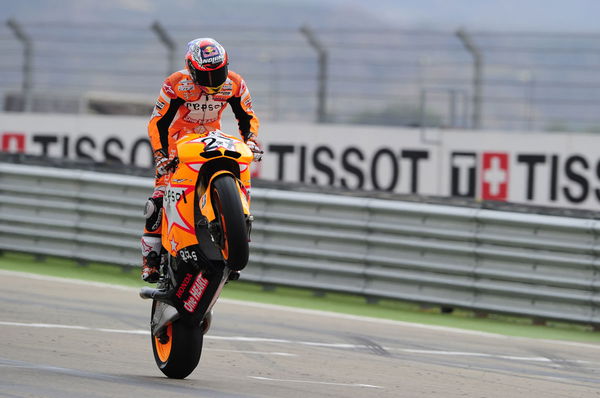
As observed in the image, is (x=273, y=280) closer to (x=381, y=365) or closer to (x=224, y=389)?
(x=381, y=365)

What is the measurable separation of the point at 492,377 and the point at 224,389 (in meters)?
1.99

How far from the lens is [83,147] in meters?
17.6

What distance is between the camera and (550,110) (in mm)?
16000

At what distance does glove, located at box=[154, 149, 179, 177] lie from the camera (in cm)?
788

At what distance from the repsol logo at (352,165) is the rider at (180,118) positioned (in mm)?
7202

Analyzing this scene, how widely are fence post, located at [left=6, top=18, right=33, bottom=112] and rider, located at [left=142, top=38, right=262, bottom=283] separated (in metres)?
9.91

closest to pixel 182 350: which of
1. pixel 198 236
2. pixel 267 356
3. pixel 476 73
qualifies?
pixel 198 236

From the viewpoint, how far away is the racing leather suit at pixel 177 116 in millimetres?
8164

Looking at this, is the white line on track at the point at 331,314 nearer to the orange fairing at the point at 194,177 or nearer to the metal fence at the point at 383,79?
the orange fairing at the point at 194,177

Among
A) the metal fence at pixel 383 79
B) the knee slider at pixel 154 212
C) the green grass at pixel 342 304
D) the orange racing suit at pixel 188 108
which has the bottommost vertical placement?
the green grass at pixel 342 304

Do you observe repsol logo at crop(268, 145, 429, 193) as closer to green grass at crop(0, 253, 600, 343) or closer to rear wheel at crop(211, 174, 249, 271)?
green grass at crop(0, 253, 600, 343)

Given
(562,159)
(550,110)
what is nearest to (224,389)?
(562,159)

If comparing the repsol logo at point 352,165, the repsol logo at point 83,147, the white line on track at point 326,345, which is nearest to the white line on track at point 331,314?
the white line on track at point 326,345

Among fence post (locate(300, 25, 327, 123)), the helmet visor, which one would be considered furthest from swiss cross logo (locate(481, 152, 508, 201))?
the helmet visor
